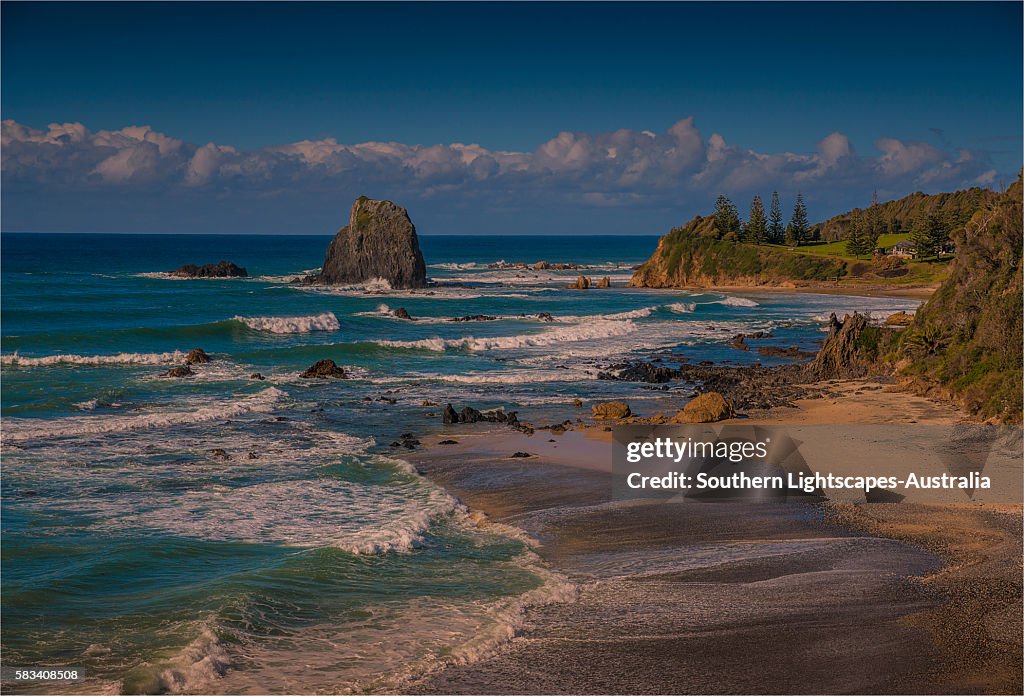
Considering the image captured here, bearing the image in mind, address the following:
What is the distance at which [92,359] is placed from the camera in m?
36.1

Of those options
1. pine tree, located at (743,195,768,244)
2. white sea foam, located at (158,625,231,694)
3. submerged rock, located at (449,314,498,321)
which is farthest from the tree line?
white sea foam, located at (158,625,231,694)

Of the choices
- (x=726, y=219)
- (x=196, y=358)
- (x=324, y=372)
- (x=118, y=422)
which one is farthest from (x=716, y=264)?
(x=118, y=422)

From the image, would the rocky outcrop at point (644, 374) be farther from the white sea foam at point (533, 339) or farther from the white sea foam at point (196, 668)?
the white sea foam at point (196, 668)

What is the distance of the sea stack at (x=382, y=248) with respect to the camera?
8094 cm

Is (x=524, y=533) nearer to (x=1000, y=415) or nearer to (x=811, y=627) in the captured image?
(x=811, y=627)

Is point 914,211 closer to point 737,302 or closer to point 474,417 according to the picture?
point 737,302

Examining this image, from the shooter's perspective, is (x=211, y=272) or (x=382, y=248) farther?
(x=211, y=272)

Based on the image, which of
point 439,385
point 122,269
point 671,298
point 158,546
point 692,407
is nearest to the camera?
→ point 158,546

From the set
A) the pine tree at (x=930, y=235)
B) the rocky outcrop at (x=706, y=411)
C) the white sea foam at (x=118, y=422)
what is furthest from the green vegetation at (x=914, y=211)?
the white sea foam at (x=118, y=422)

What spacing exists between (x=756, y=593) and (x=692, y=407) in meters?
13.0

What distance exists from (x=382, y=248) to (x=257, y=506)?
66698 mm

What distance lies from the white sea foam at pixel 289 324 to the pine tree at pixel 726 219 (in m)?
57.4

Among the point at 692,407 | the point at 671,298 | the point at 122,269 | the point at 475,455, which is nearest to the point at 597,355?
the point at 692,407

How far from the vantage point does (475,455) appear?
2077 centimetres
